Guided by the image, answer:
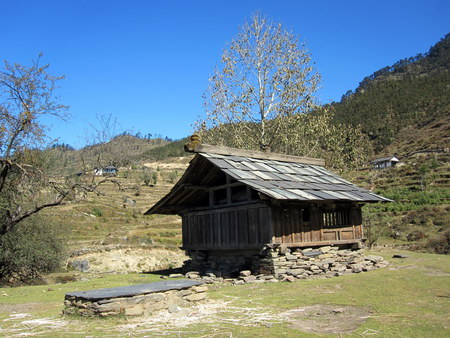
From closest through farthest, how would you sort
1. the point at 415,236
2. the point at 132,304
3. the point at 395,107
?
the point at 132,304 < the point at 415,236 < the point at 395,107

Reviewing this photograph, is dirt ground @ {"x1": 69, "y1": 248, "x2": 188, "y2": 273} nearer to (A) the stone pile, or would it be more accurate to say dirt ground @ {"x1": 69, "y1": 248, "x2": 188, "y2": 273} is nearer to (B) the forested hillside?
(A) the stone pile

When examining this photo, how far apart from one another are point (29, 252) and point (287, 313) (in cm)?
1424

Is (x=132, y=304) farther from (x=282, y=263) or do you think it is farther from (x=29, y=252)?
(x=29, y=252)

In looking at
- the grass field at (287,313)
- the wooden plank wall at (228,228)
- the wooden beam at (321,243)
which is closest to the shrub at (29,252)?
the grass field at (287,313)

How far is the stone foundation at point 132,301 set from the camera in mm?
8727

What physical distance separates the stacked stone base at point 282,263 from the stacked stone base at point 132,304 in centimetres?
520

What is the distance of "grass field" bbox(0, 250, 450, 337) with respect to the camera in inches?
298

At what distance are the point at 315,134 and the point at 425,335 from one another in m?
22.1

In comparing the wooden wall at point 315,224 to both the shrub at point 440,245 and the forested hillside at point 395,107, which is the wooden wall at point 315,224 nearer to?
the shrub at point 440,245

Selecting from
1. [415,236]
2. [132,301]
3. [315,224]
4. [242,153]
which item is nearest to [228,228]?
[242,153]

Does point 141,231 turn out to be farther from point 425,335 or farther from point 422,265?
point 425,335

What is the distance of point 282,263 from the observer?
580 inches

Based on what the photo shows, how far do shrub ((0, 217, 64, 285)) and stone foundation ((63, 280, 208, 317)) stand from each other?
1096 cm

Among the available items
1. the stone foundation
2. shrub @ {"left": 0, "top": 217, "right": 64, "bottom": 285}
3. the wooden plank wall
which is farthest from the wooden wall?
shrub @ {"left": 0, "top": 217, "right": 64, "bottom": 285}
